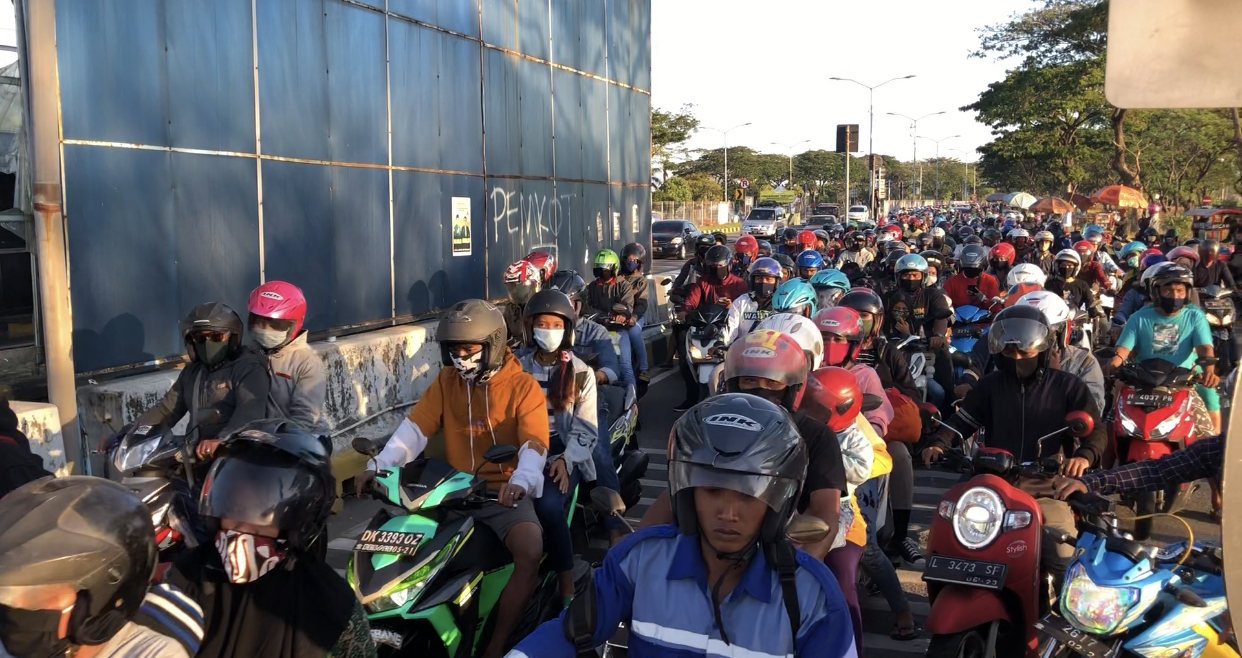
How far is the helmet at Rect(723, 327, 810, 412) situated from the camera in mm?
4332

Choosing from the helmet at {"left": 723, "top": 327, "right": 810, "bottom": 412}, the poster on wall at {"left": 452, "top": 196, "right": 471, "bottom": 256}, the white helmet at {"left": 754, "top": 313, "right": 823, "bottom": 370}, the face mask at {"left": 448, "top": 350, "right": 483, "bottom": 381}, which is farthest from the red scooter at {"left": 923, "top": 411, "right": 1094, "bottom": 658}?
the poster on wall at {"left": 452, "top": 196, "right": 471, "bottom": 256}

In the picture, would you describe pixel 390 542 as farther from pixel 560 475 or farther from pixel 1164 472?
pixel 1164 472

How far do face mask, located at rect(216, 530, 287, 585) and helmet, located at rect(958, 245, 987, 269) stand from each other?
34.3 ft

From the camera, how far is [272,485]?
302 cm

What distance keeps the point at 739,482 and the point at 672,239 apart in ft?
142

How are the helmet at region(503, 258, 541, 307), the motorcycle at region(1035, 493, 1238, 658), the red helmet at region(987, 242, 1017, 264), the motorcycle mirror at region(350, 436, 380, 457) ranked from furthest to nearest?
the red helmet at region(987, 242, 1017, 264)
the helmet at region(503, 258, 541, 307)
the motorcycle mirror at region(350, 436, 380, 457)
the motorcycle at region(1035, 493, 1238, 658)

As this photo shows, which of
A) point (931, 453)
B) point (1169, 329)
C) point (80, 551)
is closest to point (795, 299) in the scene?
point (931, 453)

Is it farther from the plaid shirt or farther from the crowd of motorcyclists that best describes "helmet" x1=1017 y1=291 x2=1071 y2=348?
the plaid shirt

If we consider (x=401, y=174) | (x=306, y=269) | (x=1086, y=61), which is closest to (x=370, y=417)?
(x=306, y=269)

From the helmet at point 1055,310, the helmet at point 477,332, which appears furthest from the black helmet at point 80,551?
the helmet at point 1055,310

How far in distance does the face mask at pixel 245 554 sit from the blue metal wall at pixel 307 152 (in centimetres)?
541

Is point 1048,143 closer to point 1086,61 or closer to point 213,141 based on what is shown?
point 1086,61

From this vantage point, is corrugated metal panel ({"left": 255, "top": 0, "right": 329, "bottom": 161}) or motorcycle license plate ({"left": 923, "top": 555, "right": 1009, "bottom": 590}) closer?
motorcycle license plate ({"left": 923, "top": 555, "right": 1009, "bottom": 590})

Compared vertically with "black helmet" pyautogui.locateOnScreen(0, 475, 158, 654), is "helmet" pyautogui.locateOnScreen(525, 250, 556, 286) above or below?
above
